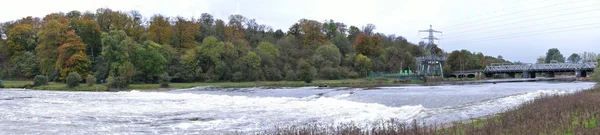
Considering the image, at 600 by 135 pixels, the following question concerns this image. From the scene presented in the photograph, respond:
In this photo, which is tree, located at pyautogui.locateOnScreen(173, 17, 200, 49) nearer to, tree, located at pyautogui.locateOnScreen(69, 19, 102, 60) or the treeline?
the treeline

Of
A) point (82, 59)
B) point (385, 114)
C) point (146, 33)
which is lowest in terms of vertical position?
point (385, 114)

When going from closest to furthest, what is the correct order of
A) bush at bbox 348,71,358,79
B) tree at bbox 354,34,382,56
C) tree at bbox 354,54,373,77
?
1. bush at bbox 348,71,358,79
2. tree at bbox 354,54,373,77
3. tree at bbox 354,34,382,56

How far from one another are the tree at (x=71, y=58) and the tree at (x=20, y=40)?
17.8 m

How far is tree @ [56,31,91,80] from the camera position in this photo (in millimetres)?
83125

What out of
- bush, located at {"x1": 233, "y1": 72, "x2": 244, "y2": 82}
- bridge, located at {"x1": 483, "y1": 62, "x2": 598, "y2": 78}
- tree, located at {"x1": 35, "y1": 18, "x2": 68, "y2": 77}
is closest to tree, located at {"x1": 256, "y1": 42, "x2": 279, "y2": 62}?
bush, located at {"x1": 233, "y1": 72, "x2": 244, "y2": 82}

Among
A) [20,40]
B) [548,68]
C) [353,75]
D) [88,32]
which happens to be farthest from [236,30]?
[548,68]

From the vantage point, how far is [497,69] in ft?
458

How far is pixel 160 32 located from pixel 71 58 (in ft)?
94.9

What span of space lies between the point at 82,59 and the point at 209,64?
84.8 ft

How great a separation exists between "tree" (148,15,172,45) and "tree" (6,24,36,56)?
78.2 feet

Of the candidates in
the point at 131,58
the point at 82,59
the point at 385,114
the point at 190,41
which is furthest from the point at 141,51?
the point at 385,114

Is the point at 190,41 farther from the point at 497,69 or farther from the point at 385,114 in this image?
the point at 385,114

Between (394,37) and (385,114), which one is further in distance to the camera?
(394,37)

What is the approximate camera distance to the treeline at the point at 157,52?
86375 millimetres
